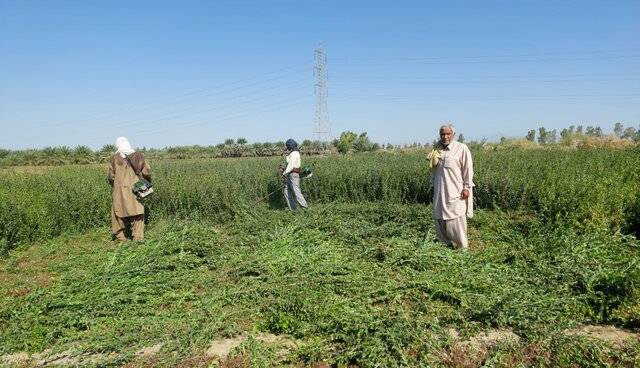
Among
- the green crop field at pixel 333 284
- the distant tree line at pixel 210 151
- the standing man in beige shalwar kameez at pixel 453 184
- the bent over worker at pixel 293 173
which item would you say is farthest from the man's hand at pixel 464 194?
the distant tree line at pixel 210 151

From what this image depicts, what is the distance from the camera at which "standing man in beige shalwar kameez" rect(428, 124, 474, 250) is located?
5.19 meters

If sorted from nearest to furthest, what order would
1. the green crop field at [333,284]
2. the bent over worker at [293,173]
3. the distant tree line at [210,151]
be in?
1. the green crop field at [333,284]
2. the bent over worker at [293,173]
3. the distant tree line at [210,151]

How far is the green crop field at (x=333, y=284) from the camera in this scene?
3.06 metres

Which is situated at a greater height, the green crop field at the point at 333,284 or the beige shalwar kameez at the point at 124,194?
the beige shalwar kameez at the point at 124,194

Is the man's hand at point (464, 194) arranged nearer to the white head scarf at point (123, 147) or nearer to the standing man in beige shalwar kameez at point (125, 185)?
the standing man in beige shalwar kameez at point (125, 185)

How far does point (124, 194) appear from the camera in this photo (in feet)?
21.3

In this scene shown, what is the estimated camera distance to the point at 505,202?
7453 mm

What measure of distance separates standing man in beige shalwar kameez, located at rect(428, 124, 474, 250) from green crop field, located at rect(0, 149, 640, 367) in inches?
15.0

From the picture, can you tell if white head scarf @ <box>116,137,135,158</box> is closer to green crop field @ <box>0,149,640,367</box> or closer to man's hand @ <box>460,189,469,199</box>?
green crop field @ <box>0,149,640,367</box>

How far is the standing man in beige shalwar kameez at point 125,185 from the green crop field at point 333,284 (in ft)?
1.36

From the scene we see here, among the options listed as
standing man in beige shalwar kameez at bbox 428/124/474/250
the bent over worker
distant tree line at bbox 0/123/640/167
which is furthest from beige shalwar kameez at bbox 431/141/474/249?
distant tree line at bbox 0/123/640/167

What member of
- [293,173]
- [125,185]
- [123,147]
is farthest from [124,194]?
[293,173]

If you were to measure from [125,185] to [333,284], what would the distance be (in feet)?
13.8

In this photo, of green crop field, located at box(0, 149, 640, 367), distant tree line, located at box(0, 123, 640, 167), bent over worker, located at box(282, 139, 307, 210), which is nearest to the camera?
green crop field, located at box(0, 149, 640, 367)
